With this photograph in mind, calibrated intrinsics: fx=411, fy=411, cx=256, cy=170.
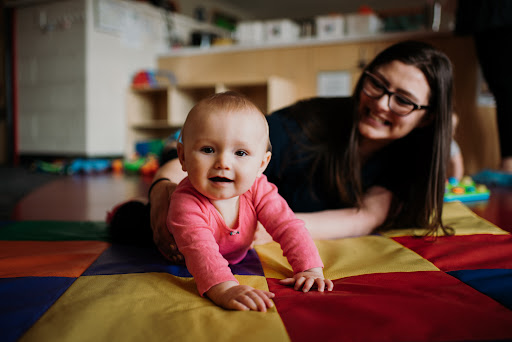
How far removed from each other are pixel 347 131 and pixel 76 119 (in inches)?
131

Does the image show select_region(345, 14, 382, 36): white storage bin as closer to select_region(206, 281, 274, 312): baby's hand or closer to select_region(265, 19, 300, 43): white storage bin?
select_region(265, 19, 300, 43): white storage bin

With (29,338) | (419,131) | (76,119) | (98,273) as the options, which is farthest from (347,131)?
(76,119)

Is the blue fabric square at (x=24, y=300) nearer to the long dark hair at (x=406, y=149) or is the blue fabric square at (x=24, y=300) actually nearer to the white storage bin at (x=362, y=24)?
the long dark hair at (x=406, y=149)

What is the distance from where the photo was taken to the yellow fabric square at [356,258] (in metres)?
0.84

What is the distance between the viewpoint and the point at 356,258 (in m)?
0.92

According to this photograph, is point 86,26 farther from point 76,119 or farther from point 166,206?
point 166,206

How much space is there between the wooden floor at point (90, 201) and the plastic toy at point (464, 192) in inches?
2.1

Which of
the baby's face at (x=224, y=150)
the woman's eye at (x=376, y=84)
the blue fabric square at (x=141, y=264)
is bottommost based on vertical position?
the blue fabric square at (x=141, y=264)

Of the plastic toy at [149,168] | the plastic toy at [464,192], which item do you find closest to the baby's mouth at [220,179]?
the plastic toy at [464,192]

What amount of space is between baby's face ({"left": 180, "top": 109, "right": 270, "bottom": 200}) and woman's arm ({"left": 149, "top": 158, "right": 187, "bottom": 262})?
0.21 metres

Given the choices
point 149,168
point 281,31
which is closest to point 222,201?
point 149,168

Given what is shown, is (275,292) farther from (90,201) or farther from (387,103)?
(90,201)

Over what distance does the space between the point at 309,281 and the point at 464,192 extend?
1397 mm

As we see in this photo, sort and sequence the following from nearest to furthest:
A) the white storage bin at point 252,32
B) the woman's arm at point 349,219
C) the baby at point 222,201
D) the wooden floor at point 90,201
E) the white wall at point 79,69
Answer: the baby at point 222,201
the woman's arm at point 349,219
the wooden floor at point 90,201
the white wall at point 79,69
the white storage bin at point 252,32
